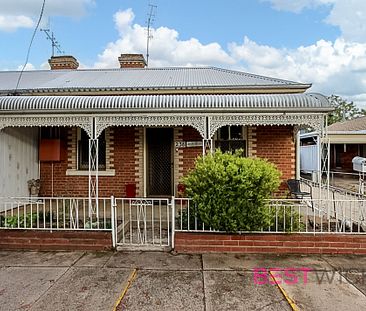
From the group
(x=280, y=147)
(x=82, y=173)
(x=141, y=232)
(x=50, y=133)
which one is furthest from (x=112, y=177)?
(x=280, y=147)

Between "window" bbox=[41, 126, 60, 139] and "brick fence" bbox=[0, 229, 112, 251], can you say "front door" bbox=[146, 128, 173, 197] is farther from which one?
"brick fence" bbox=[0, 229, 112, 251]

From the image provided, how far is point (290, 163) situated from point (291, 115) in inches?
102

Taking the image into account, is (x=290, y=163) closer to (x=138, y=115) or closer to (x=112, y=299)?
(x=138, y=115)

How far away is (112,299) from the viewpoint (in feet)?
13.0

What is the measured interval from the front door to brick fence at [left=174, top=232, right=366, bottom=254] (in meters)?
4.24

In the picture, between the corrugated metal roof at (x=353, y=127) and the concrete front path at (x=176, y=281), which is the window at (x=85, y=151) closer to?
the concrete front path at (x=176, y=281)

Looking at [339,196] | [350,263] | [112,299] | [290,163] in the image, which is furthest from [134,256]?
[339,196]

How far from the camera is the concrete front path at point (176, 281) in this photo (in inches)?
153

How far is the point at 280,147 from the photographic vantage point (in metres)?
9.42

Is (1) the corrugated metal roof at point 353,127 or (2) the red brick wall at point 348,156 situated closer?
(2) the red brick wall at point 348,156

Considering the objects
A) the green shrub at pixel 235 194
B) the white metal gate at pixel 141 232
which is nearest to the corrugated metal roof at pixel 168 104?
the green shrub at pixel 235 194

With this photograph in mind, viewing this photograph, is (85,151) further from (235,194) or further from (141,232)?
(235,194)

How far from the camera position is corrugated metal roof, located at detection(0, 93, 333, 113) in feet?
23.5

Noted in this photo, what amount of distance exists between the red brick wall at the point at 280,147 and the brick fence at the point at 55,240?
5.43 metres
